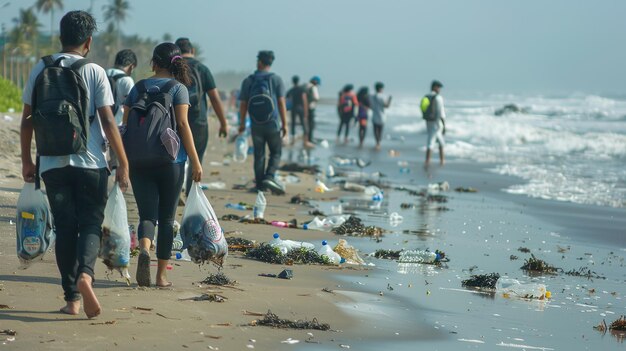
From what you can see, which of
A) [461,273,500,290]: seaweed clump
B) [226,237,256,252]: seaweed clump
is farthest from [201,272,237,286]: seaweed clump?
[461,273,500,290]: seaweed clump

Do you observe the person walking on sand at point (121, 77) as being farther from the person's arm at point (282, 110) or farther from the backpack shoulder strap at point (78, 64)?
the person's arm at point (282, 110)

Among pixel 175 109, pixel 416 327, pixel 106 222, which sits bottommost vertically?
pixel 416 327

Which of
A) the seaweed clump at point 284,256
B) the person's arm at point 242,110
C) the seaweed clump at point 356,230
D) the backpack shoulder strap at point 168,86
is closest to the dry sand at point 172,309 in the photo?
the seaweed clump at point 284,256

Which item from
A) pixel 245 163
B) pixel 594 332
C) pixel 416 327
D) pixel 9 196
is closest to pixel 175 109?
pixel 416 327

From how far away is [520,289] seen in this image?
8.16m

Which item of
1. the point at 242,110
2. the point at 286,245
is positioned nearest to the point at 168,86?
the point at 286,245

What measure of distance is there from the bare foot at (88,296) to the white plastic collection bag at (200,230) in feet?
4.48

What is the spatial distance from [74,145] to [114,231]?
2.62 feet

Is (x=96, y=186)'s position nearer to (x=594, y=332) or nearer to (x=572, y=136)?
(x=594, y=332)

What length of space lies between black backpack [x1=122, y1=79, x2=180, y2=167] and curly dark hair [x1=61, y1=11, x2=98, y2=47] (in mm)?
903

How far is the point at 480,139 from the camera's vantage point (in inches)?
1673

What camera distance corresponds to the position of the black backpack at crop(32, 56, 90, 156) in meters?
5.75

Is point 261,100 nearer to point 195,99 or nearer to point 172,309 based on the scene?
point 195,99

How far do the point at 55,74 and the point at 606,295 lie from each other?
4.87 meters
